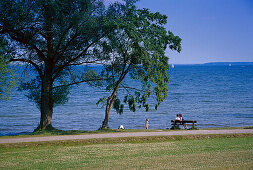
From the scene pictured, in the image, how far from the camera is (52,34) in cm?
2328

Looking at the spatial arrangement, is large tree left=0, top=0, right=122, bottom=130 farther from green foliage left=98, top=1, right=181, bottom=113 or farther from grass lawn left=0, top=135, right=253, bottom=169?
grass lawn left=0, top=135, right=253, bottom=169

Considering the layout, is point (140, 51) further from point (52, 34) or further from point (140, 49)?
point (52, 34)

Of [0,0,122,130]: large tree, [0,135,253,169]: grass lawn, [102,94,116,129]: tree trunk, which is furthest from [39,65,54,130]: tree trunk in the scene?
[0,135,253,169]: grass lawn

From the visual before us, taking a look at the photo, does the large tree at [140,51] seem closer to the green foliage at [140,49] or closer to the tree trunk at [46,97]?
the green foliage at [140,49]

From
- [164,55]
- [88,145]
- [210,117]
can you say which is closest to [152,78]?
[164,55]

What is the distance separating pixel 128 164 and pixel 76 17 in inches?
463

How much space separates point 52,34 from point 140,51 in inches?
220

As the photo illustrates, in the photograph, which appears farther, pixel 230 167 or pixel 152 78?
pixel 152 78

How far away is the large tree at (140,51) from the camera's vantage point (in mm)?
23547

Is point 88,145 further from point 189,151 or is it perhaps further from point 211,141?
point 211,141

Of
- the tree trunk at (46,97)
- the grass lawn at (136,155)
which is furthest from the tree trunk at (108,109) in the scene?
the grass lawn at (136,155)

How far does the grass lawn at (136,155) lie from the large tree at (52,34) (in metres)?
7.61

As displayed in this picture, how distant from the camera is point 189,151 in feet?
52.3

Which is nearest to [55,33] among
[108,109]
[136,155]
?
[108,109]
